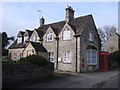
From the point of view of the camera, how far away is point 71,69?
20984mm

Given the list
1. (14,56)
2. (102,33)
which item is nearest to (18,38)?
(14,56)

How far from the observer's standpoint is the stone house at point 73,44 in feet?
68.4

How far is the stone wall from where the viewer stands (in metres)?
9.87

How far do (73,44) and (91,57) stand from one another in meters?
3.98

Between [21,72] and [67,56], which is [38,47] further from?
[21,72]

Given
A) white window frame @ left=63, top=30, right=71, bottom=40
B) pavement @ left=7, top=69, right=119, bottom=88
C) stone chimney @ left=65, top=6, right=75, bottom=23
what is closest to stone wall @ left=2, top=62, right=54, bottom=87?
pavement @ left=7, top=69, right=119, bottom=88

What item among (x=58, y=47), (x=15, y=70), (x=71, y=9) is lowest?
(x=15, y=70)

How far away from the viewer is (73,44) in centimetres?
2131

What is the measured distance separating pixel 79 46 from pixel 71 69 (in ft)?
11.6

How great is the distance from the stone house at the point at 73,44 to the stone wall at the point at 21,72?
7.99 metres

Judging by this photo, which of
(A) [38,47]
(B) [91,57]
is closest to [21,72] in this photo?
(A) [38,47]

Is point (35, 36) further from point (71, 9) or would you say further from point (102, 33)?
point (102, 33)

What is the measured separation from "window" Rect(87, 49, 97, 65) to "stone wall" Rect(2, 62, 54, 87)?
33.9 ft

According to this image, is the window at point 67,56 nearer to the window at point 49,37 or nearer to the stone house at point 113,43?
the window at point 49,37
